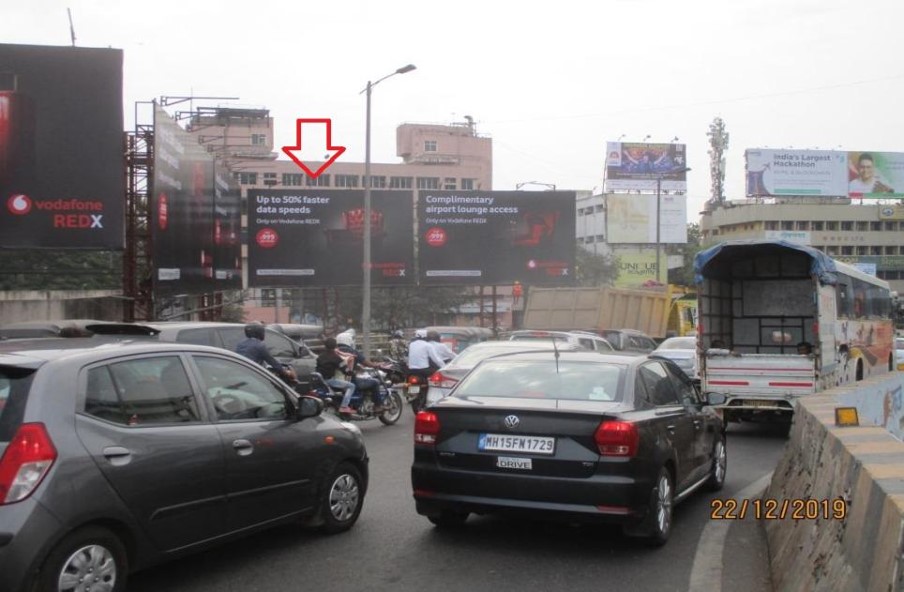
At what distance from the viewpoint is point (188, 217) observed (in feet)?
88.1

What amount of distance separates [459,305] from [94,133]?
2904 cm

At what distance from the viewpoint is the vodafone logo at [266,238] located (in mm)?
34812

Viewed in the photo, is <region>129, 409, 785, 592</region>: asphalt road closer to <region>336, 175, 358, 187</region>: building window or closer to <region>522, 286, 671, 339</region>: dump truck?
<region>522, 286, 671, 339</region>: dump truck

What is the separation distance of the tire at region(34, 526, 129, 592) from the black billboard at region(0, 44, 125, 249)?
19400mm

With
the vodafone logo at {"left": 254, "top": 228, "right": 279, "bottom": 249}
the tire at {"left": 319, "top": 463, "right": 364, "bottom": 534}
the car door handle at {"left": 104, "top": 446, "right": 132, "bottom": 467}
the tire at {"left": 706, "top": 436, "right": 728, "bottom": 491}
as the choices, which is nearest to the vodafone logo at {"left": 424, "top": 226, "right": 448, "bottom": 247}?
the vodafone logo at {"left": 254, "top": 228, "right": 279, "bottom": 249}

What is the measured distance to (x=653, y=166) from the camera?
80875 mm

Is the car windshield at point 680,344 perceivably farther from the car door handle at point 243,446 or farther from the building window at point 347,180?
the building window at point 347,180

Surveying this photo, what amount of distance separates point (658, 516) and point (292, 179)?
294 ft

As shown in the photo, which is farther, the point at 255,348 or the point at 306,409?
the point at 255,348

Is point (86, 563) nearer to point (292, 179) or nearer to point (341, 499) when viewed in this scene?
point (341, 499)

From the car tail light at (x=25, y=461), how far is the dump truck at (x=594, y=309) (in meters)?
24.2

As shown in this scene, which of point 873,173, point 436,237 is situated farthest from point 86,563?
point 873,173

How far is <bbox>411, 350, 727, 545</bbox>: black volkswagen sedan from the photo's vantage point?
5.96 meters

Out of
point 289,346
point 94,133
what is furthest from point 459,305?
point 289,346
